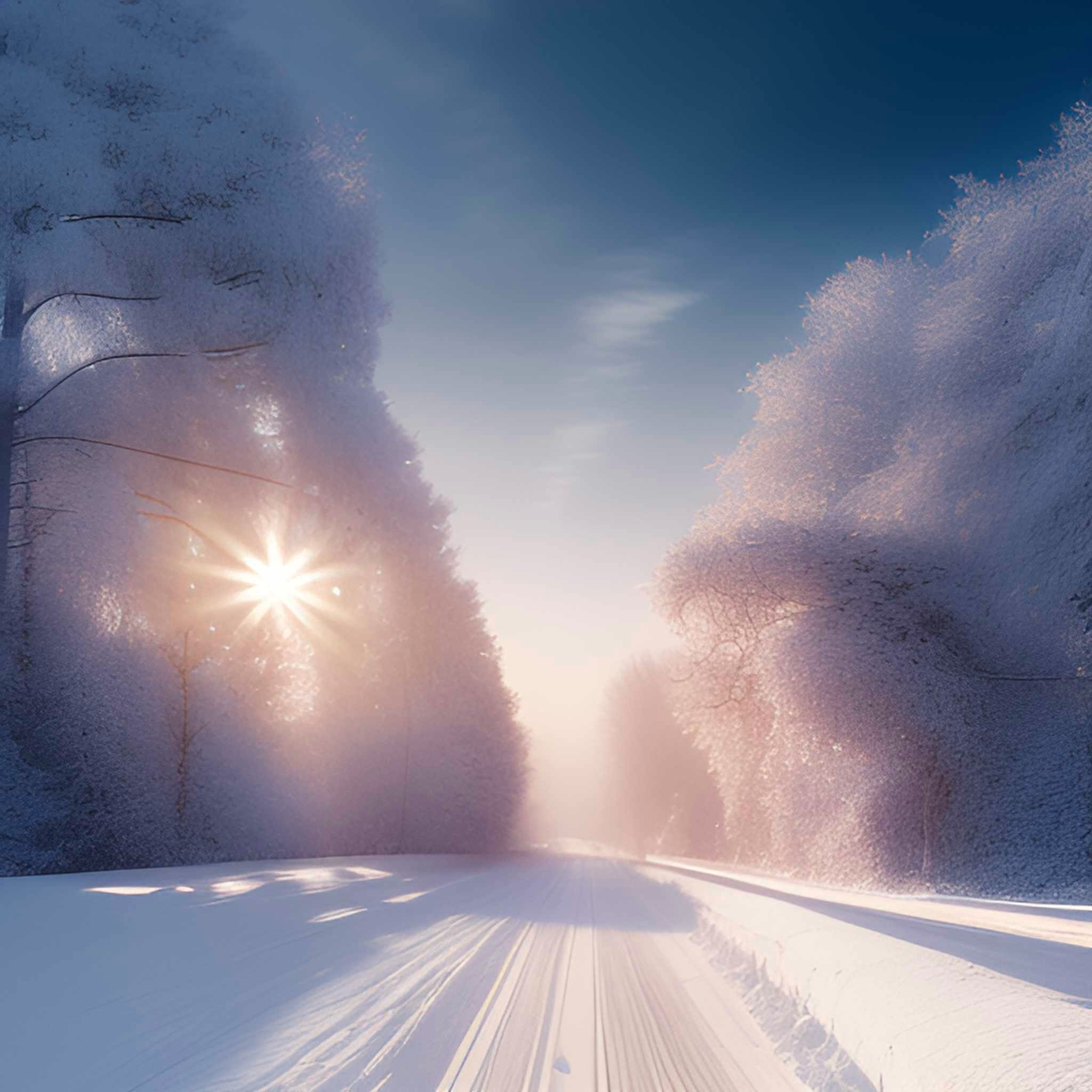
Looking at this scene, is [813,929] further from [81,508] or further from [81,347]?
[81,347]

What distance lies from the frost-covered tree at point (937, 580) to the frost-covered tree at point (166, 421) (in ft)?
22.4

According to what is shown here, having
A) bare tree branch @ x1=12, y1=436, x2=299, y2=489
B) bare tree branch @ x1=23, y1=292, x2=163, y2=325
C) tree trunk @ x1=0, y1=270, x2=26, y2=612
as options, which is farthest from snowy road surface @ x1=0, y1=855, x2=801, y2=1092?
bare tree branch @ x1=23, y1=292, x2=163, y2=325

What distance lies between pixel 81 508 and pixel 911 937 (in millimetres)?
8723

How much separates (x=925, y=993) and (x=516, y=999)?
211cm

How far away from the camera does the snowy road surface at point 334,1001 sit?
9.26 ft

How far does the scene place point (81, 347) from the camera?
28.3ft

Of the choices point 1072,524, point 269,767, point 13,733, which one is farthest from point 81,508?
point 1072,524

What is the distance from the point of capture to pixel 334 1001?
3.68 metres

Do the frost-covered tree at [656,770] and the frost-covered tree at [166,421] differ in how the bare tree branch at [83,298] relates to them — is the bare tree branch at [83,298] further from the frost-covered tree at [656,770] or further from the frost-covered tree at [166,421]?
the frost-covered tree at [656,770]

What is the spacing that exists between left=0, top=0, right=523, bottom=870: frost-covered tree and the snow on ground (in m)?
7.14

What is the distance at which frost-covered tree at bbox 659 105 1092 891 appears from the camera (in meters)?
9.97

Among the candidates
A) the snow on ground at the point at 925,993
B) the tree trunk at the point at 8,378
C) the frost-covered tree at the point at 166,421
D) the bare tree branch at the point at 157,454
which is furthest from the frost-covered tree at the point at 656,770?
the tree trunk at the point at 8,378

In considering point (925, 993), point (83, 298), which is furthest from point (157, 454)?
point (925, 993)

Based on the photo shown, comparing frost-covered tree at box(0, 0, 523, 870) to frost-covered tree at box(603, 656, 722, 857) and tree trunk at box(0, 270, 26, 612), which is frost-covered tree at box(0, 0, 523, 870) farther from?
frost-covered tree at box(603, 656, 722, 857)
